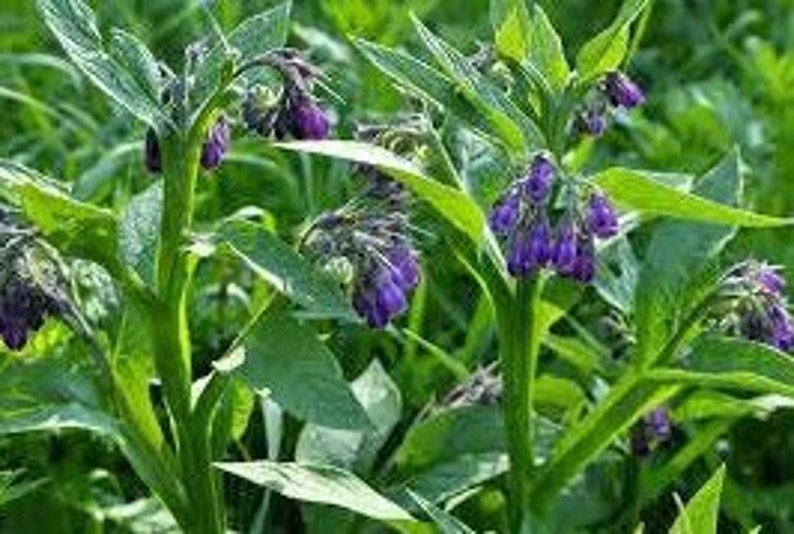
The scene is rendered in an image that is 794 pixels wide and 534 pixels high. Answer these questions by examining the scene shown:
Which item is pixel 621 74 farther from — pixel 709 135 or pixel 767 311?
pixel 709 135

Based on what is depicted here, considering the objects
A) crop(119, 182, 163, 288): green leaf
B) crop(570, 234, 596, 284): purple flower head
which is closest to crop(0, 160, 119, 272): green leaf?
crop(119, 182, 163, 288): green leaf

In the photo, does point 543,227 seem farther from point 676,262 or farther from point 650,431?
point 650,431

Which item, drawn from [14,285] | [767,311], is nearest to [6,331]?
[14,285]

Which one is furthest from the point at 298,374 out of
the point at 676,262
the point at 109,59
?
the point at 676,262

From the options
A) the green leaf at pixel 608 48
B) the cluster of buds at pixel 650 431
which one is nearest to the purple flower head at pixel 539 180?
the green leaf at pixel 608 48

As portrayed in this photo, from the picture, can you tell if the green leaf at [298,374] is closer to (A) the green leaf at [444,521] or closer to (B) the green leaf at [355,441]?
(A) the green leaf at [444,521]

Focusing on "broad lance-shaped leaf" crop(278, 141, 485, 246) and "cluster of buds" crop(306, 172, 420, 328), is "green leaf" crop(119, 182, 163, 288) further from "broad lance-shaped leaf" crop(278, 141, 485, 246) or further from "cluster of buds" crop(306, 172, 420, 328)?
"broad lance-shaped leaf" crop(278, 141, 485, 246)
